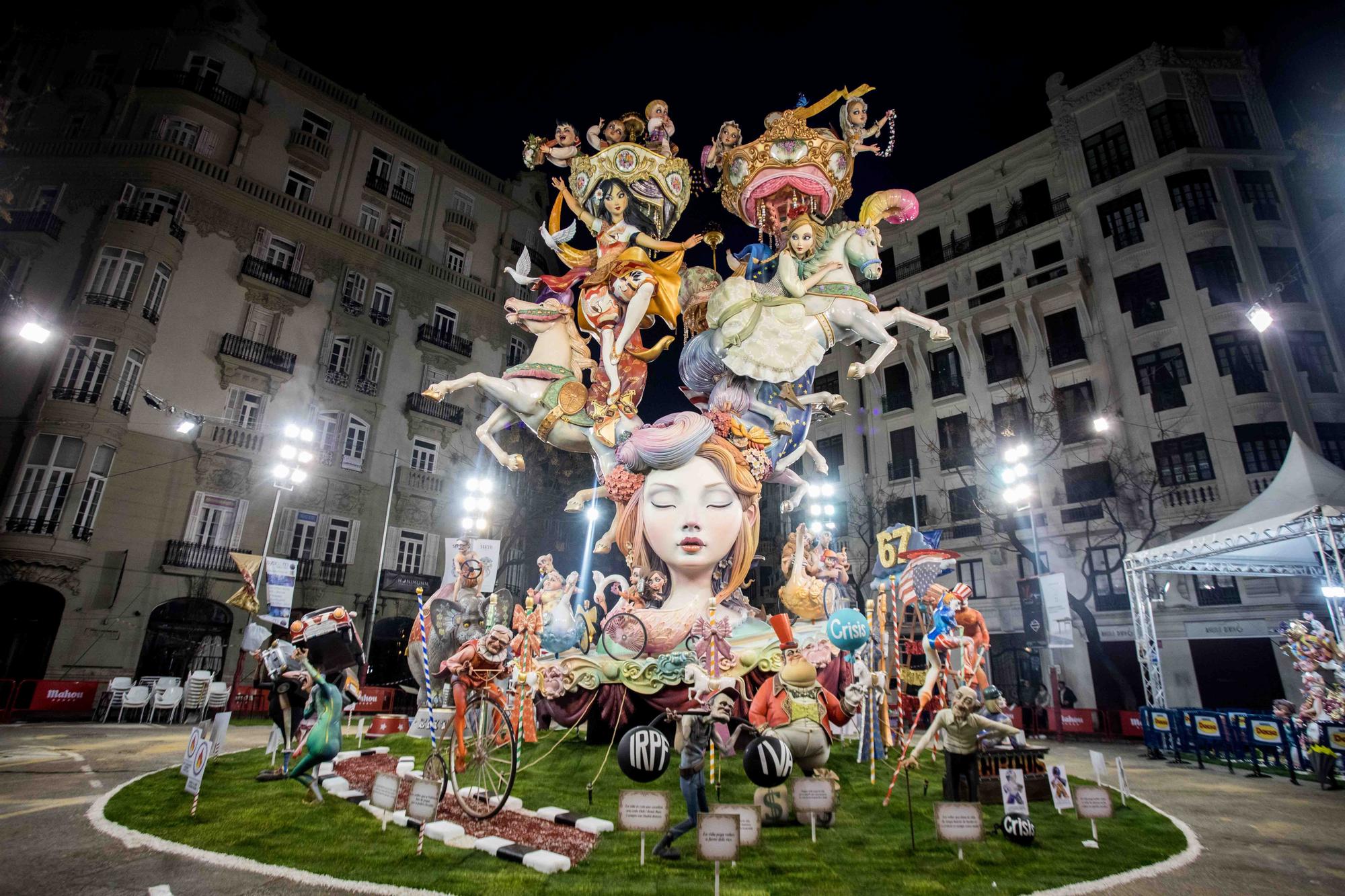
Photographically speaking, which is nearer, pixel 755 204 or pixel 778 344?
pixel 778 344

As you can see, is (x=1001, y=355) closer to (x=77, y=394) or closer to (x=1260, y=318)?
(x=1260, y=318)

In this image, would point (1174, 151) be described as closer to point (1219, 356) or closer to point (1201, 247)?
point (1201, 247)

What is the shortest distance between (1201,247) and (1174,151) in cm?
394

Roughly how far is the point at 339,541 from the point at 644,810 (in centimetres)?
1995

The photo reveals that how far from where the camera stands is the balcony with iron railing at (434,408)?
948 inches

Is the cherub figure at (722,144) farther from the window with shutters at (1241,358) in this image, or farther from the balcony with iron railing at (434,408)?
the window with shutters at (1241,358)

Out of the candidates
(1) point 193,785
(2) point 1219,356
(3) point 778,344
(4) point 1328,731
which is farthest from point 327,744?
(2) point 1219,356

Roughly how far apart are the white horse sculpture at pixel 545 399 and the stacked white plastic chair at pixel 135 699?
1155 cm

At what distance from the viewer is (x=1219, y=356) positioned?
21156mm

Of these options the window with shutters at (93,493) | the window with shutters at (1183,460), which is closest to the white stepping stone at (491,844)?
the window with shutters at (93,493)

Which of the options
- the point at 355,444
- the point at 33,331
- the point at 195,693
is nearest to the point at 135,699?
A: the point at 195,693

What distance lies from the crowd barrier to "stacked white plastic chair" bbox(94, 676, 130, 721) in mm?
21728

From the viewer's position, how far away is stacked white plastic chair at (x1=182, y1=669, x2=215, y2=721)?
1547cm

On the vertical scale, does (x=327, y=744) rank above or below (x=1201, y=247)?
below
